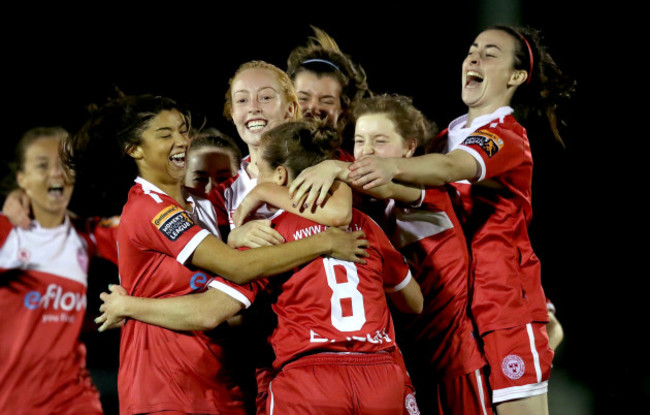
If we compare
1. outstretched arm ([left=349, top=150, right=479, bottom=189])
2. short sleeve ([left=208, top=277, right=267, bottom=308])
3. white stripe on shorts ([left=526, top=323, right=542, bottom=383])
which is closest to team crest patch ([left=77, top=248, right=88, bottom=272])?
short sleeve ([left=208, top=277, right=267, bottom=308])

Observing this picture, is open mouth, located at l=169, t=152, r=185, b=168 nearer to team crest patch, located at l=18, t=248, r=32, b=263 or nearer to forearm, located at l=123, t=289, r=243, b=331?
forearm, located at l=123, t=289, r=243, b=331

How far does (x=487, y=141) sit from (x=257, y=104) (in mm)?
968

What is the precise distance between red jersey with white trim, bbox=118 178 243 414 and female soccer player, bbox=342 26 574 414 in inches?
23.8

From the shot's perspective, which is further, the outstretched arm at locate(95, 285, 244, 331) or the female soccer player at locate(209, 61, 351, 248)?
the female soccer player at locate(209, 61, 351, 248)

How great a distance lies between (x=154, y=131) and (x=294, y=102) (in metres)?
0.75

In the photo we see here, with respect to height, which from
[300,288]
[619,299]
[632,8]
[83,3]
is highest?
[83,3]

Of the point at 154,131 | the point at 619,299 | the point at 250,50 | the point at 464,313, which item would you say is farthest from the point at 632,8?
the point at 154,131

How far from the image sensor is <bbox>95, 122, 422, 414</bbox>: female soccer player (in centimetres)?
203

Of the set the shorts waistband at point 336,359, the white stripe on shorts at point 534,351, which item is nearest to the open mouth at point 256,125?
the shorts waistband at point 336,359

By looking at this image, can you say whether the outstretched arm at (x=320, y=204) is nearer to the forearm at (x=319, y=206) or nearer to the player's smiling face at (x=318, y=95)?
the forearm at (x=319, y=206)

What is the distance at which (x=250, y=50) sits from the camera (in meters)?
5.57

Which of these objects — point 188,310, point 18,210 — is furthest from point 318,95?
point 18,210

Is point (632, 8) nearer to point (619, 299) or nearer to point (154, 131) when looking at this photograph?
point (619, 299)

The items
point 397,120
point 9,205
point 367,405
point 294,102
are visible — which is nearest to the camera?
point 367,405
